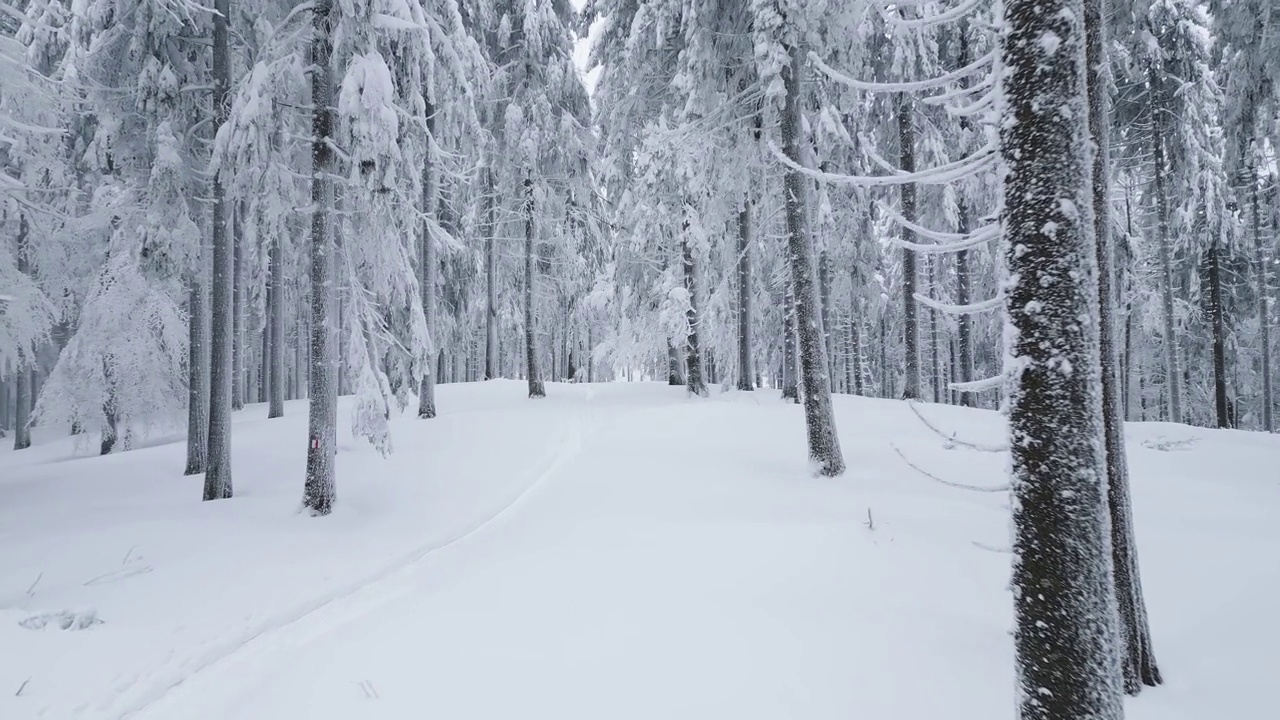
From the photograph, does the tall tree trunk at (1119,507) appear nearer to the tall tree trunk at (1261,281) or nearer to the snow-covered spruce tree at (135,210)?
the snow-covered spruce tree at (135,210)

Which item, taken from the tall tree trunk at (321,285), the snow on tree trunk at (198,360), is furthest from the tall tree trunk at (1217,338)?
the snow on tree trunk at (198,360)

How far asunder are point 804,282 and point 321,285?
7.50 metres

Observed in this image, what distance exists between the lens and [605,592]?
541 centimetres

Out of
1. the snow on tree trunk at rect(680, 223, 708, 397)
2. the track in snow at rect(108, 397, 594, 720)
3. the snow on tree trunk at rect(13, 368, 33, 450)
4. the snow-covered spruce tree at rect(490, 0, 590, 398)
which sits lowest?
the track in snow at rect(108, 397, 594, 720)

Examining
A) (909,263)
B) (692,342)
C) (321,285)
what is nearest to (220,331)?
(321,285)

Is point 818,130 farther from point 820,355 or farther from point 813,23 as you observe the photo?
point 820,355

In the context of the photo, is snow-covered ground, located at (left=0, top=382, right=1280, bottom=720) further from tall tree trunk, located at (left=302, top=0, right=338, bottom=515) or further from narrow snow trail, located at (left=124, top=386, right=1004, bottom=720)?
tall tree trunk, located at (left=302, top=0, right=338, bottom=515)

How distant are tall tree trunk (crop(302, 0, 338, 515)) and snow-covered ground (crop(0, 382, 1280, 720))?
0.59 m

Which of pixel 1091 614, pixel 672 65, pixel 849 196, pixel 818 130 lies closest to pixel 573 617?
pixel 1091 614

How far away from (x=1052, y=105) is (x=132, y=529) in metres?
10.6

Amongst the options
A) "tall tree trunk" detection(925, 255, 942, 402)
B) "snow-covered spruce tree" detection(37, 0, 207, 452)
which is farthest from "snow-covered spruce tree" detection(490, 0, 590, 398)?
"tall tree trunk" detection(925, 255, 942, 402)

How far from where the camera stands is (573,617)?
499 cm

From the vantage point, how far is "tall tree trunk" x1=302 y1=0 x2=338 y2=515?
8312mm

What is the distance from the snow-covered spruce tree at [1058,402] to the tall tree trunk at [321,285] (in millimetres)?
8509
